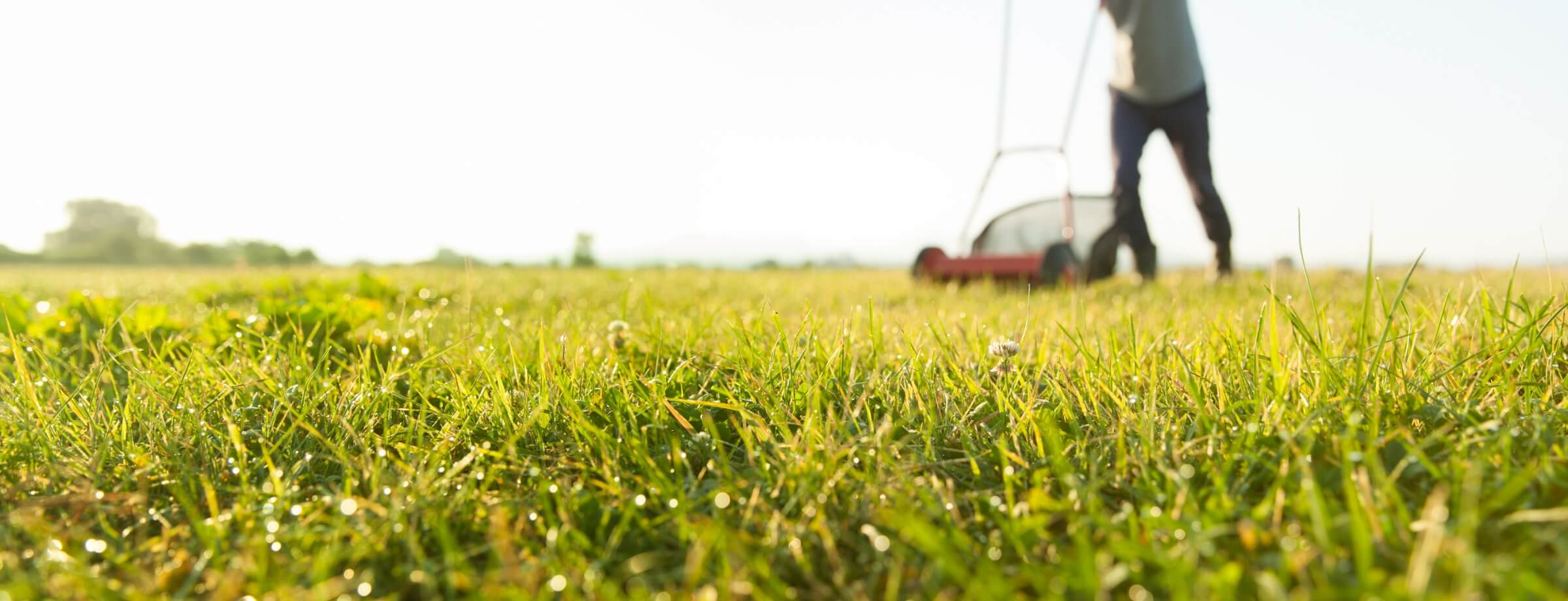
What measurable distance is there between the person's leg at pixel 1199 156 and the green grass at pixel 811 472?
3190 mm

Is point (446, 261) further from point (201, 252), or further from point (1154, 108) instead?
point (201, 252)

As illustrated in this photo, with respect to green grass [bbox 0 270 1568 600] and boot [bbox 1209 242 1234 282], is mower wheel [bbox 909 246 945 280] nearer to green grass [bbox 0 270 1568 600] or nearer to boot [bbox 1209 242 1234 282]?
boot [bbox 1209 242 1234 282]

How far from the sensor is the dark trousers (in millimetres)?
4961

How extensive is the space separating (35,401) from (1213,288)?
4.70 m

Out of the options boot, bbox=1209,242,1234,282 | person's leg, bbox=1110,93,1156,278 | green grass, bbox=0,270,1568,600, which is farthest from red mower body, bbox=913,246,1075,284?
green grass, bbox=0,270,1568,600

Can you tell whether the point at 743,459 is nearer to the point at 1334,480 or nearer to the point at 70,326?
the point at 1334,480

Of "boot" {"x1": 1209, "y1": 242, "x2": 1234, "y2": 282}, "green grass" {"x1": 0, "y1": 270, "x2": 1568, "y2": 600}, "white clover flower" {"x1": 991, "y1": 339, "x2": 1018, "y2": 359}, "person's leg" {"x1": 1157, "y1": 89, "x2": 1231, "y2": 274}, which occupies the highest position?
"person's leg" {"x1": 1157, "y1": 89, "x2": 1231, "y2": 274}

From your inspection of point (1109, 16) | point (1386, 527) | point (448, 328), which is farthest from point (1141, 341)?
point (1109, 16)

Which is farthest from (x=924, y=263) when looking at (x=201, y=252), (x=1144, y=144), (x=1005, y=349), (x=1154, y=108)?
(x=201, y=252)

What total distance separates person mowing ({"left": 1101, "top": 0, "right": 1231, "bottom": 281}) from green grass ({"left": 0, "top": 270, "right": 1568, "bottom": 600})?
10.2 ft

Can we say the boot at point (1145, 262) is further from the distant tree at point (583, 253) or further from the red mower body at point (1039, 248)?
the distant tree at point (583, 253)

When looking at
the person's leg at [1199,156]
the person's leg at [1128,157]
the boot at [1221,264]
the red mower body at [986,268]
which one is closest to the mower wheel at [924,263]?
the red mower body at [986,268]

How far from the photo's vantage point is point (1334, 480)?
3.60 ft

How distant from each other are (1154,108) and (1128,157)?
1.07 feet
